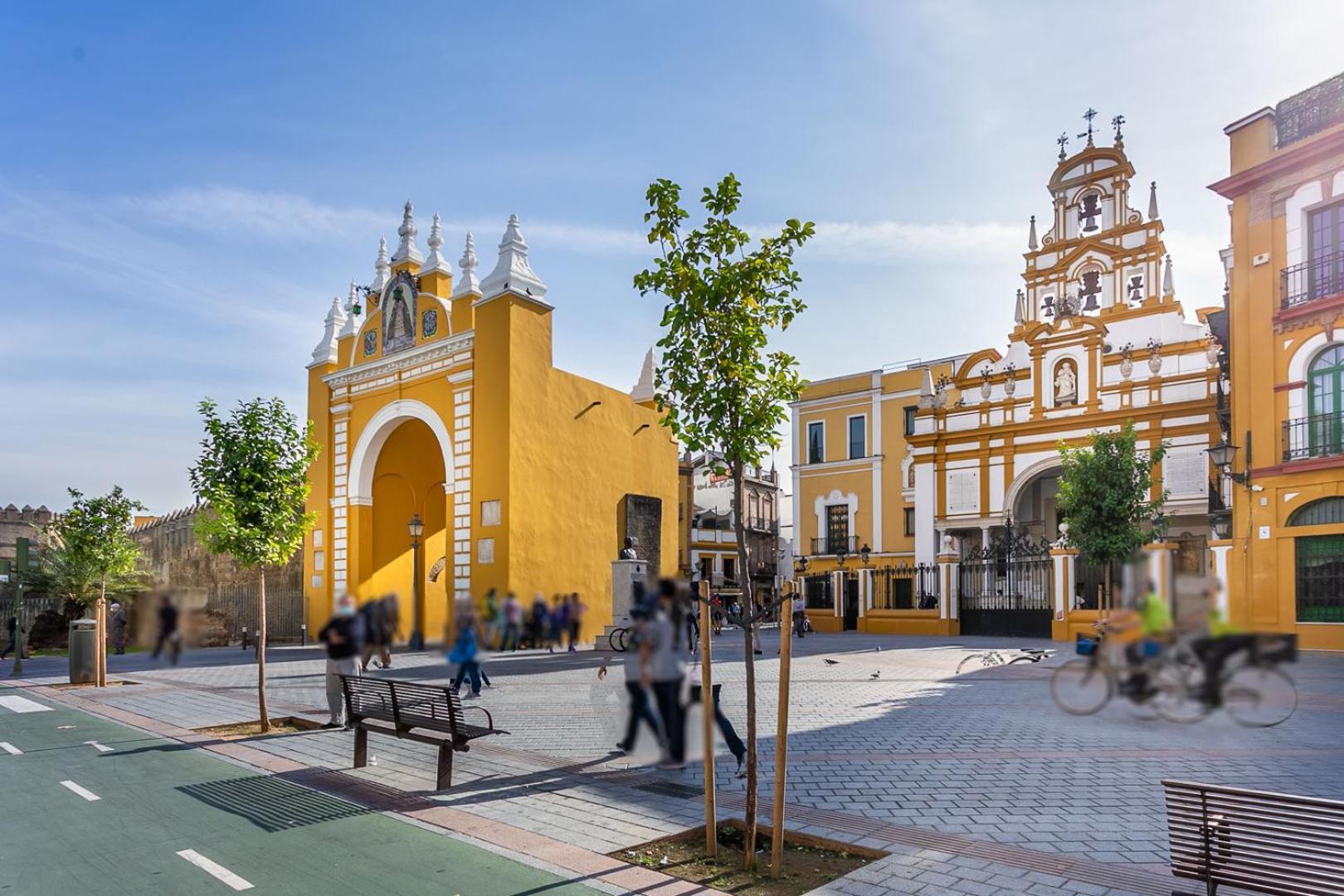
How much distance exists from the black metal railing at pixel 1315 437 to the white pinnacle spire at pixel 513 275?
3.18 meters

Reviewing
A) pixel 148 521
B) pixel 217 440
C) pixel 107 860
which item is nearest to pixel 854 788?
pixel 107 860

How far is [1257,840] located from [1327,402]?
20.5 feet

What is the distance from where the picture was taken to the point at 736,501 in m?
8.76

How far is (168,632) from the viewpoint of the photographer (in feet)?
6.15

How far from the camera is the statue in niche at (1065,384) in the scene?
16.6 feet

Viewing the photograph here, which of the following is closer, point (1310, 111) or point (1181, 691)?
point (1181, 691)

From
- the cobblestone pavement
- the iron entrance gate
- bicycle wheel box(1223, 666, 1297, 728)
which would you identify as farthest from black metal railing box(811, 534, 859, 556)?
bicycle wheel box(1223, 666, 1297, 728)

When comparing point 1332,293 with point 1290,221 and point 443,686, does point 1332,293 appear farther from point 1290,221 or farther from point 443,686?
point 443,686

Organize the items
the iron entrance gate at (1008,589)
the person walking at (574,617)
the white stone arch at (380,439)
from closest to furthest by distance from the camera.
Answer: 1. the person walking at (574,617)
2. the iron entrance gate at (1008,589)
3. the white stone arch at (380,439)

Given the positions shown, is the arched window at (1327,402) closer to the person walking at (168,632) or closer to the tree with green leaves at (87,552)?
the person walking at (168,632)

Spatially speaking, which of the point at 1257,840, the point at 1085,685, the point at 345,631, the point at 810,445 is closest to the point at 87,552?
the point at 345,631

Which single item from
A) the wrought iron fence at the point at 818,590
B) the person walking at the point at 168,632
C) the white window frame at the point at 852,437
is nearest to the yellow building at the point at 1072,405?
the person walking at the point at 168,632

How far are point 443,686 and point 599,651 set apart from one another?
9.17m

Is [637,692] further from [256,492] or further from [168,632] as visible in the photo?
[256,492]
